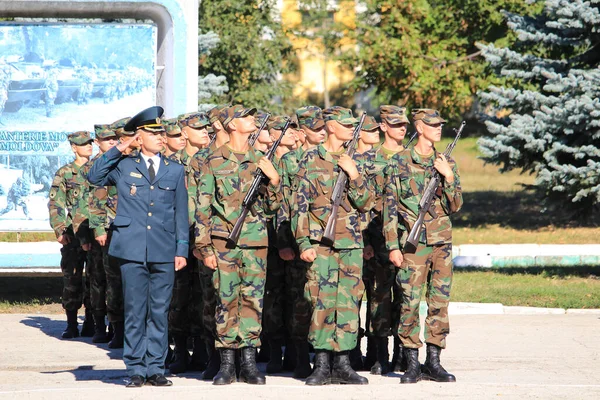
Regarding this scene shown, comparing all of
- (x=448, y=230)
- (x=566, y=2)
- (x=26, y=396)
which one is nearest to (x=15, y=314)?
(x=26, y=396)

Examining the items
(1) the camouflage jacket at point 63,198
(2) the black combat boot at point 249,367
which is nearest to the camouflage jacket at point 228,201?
(2) the black combat boot at point 249,367

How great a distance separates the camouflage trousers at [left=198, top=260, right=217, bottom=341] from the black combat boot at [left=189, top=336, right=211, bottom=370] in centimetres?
61

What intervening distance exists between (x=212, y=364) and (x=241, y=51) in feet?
47.8

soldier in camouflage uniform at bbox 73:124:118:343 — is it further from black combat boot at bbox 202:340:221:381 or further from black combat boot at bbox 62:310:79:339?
black combat boot at bbox 202:340:221:381

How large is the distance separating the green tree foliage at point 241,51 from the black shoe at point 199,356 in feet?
40.9

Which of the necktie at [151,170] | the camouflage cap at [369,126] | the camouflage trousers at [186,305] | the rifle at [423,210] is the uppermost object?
the camouflage cap at [369,126]

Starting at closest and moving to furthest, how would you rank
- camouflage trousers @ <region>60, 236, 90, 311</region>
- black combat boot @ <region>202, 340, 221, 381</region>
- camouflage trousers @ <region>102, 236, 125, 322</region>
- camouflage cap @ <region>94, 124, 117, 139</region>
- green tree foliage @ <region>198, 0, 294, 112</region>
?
black combat boot @ <region>202, 340, 221, 381</region>
camouflage trousers @ <region>102, 236, 125, 322</region>
camouflage cap @ <region>94, 124, 117, 139</region>
camouflage trousers @ <region>60, 236, 90, 311</region>
green tree foliage @ <region>198, 0, 294, 112</region>

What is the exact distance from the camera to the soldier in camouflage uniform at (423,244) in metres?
9.30

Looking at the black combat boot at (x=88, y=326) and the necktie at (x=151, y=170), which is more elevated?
the necktie at (x=151, y=170)

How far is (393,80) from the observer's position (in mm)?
25609

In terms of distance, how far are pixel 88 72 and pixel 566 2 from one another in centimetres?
693

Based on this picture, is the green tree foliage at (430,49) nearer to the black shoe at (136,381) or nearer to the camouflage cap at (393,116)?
the camouflage cap at (393,116)

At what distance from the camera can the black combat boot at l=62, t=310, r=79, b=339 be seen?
477 inches

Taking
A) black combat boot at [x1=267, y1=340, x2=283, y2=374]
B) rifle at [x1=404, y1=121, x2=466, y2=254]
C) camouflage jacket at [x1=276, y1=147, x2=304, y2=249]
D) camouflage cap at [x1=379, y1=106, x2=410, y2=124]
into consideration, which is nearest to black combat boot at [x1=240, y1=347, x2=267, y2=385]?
black combat boot at [x1=267, y1=340, x2=283, y2=374]
